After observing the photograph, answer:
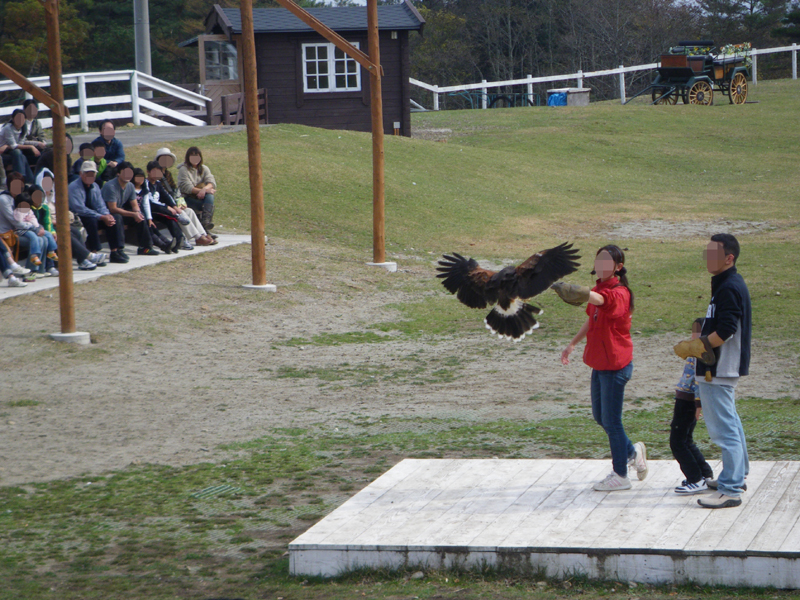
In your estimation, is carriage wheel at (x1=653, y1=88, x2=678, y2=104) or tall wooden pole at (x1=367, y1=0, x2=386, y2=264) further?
carriage wheel at (x1=653, y1=88, x2=678, y2=104)

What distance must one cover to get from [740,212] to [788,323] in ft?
33.4

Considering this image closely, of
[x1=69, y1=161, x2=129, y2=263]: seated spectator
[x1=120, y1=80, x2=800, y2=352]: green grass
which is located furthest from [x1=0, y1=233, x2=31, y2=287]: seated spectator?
[x1=120, y1=80, x2=800, y2=352]: green grass

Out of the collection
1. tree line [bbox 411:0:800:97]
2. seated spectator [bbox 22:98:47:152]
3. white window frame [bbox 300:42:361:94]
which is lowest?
seated spectator [bbox 22:98:47:152]

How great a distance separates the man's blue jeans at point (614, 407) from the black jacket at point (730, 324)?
48cm

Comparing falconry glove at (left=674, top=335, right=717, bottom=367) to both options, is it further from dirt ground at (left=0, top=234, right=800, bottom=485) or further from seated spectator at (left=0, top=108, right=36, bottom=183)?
seated spectator at (left=0, top=108, right=36, bottom=183)

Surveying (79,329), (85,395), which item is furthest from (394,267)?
(85,395)

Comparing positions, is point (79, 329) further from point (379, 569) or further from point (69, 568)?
point (379, 569)

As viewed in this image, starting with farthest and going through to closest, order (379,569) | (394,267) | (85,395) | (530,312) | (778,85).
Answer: (778,85)
(394,267)
(85,395)
(530,312)
(379,569)

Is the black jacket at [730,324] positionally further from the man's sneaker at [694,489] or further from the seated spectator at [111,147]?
the seated spectator at [111,147]

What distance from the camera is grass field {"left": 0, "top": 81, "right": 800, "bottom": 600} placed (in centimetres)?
470

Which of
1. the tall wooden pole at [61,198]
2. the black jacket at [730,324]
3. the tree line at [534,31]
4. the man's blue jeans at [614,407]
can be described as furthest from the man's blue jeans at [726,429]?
the tree line at [534,31]

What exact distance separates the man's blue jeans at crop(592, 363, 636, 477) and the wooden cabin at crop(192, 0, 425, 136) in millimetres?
21626

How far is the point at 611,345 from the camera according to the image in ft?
16.1

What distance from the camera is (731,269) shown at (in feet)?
15.2
